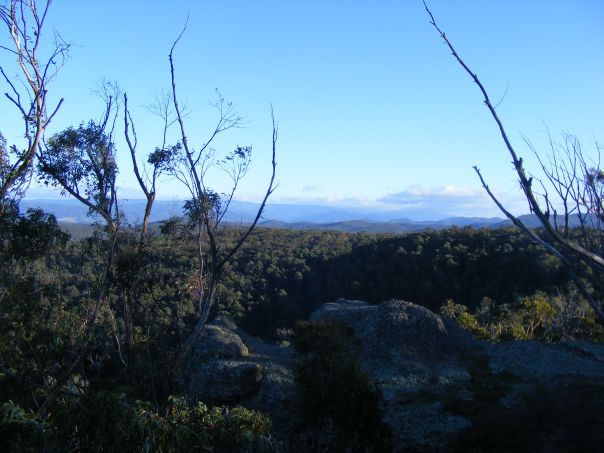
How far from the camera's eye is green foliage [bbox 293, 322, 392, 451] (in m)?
10.8

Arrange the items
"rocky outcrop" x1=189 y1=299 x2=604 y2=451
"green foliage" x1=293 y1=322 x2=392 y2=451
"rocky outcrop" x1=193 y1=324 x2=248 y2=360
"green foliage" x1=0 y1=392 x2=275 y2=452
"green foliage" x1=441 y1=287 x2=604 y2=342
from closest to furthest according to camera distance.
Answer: "green foliage" x1=0 y1=392 x2=275 y2=452, "green foliage" x1=293 y1=322 x2=392 y2=451, "rocky outcrop" x1=189 y1=299 x2=604 y2=451, "rocky outcrop" x1=193 y1=324 x2=248 y2=360, "green foliage" x1=441 y1=287 x2=604 y2=342

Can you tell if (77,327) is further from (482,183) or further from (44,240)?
(482,183)

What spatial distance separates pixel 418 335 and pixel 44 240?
39.8 ft

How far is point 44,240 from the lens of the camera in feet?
34.9

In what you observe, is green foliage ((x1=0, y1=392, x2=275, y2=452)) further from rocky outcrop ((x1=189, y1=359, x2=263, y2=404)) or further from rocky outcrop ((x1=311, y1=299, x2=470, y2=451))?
rocky outcrop ((x1=189, y1=359, x2=263, y2=404))

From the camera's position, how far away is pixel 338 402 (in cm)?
1084

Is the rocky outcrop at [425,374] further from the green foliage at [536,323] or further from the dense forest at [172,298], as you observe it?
the green foliage at [536,323]

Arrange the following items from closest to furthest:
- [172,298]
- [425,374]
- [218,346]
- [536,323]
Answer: [425,374], [218,346], [172,298], [536,323]

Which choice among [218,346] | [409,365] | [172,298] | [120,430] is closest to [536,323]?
[409,365]

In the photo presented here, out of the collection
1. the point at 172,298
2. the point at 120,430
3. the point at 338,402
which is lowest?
the point at 338,402

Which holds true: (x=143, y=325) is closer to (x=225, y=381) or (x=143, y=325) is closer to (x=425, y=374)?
(x=225, y=381)

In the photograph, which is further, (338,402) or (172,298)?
(172,298)

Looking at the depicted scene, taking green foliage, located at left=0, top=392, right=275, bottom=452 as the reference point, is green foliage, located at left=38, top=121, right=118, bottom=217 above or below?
above

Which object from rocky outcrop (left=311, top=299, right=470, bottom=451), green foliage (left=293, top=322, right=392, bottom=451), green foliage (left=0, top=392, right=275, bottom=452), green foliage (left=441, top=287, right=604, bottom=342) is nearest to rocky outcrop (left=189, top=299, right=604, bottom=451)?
rocky outcrop (left=311, top=299, right=470, bottom=451)
